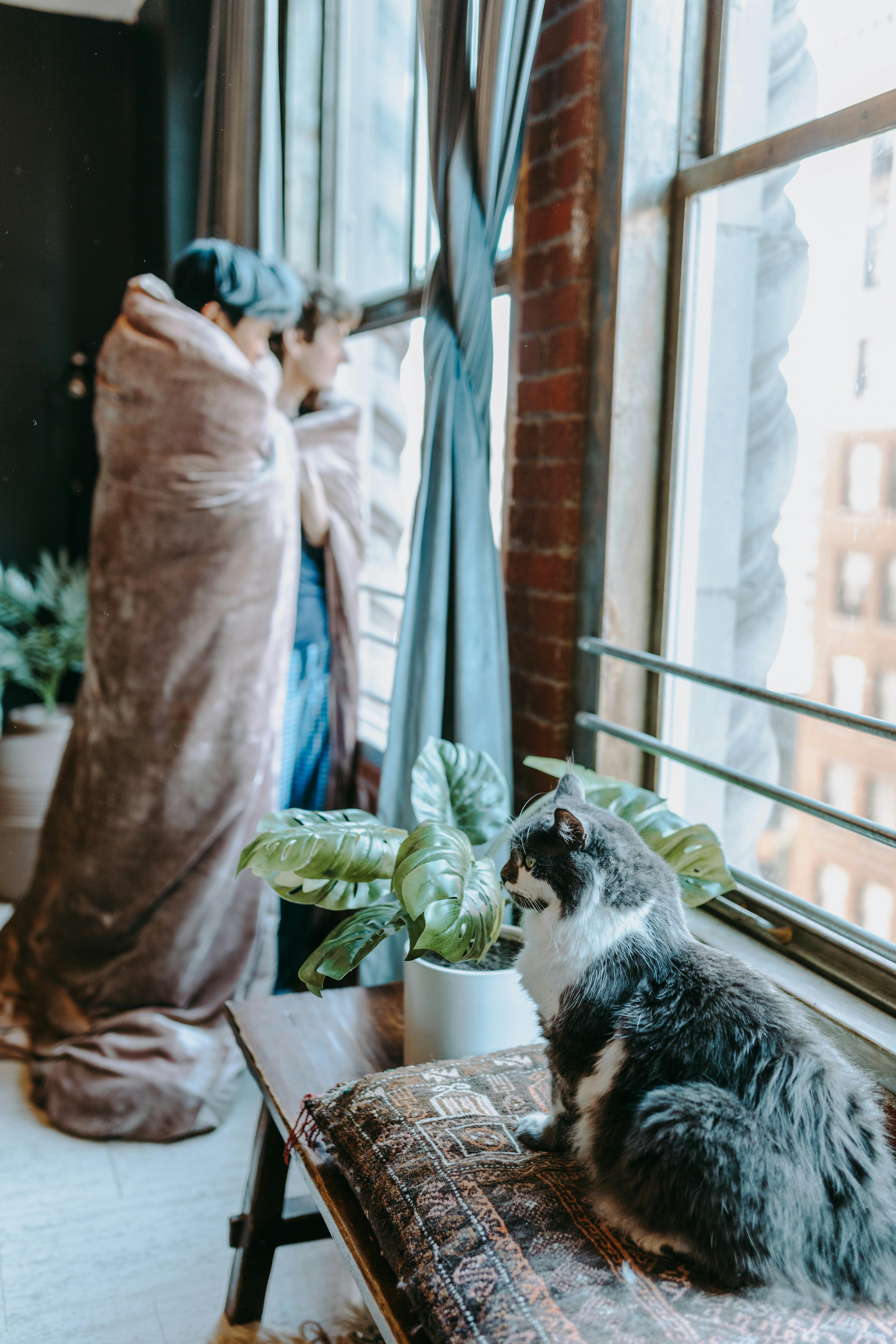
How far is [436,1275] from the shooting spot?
2.51 ft

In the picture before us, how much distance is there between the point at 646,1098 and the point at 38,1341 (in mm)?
1081

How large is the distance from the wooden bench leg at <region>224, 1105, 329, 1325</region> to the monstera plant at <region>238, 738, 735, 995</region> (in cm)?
33

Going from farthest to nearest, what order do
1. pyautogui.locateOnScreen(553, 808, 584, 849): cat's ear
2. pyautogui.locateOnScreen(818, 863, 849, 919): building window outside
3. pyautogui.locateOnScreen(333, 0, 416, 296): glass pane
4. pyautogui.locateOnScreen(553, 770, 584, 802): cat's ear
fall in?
1. pyautogui.locateOnScreen(333, 0, 416, 296): glass pane
2. pyautogui.locateOnScreen(818, 863, 849, 919): building window outside
3. pyautogui.locateOnScreen(553, 770, 584, 802): cat's ear
4. pyautogui.locateOnScreen(553, 808, 584, 849): cat's ear

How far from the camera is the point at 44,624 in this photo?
178cm

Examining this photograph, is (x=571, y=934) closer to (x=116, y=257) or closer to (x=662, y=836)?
(x=662, y=836)

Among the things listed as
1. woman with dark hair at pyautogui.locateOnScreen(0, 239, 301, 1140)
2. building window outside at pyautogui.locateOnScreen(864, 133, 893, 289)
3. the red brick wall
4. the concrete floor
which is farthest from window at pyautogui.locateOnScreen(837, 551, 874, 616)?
the concrete floor

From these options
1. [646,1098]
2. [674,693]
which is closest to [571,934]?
[646,1098]

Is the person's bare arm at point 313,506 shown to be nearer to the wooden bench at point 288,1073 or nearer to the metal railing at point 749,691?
the metal railing at point 749,691

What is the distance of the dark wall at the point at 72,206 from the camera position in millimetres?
1541

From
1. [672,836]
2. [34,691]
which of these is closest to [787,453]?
[672,836]

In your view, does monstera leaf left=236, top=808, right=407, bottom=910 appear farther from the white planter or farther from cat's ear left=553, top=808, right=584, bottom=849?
cat's ear left=553, top=808, right=584, bottom=849

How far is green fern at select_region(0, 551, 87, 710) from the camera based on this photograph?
173 centimetres

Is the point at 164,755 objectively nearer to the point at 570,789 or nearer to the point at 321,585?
the point at 321,585

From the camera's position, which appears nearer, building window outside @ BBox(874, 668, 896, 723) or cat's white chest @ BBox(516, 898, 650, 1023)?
cat's white chest @ BBox(516, 898, 650, 1023)
